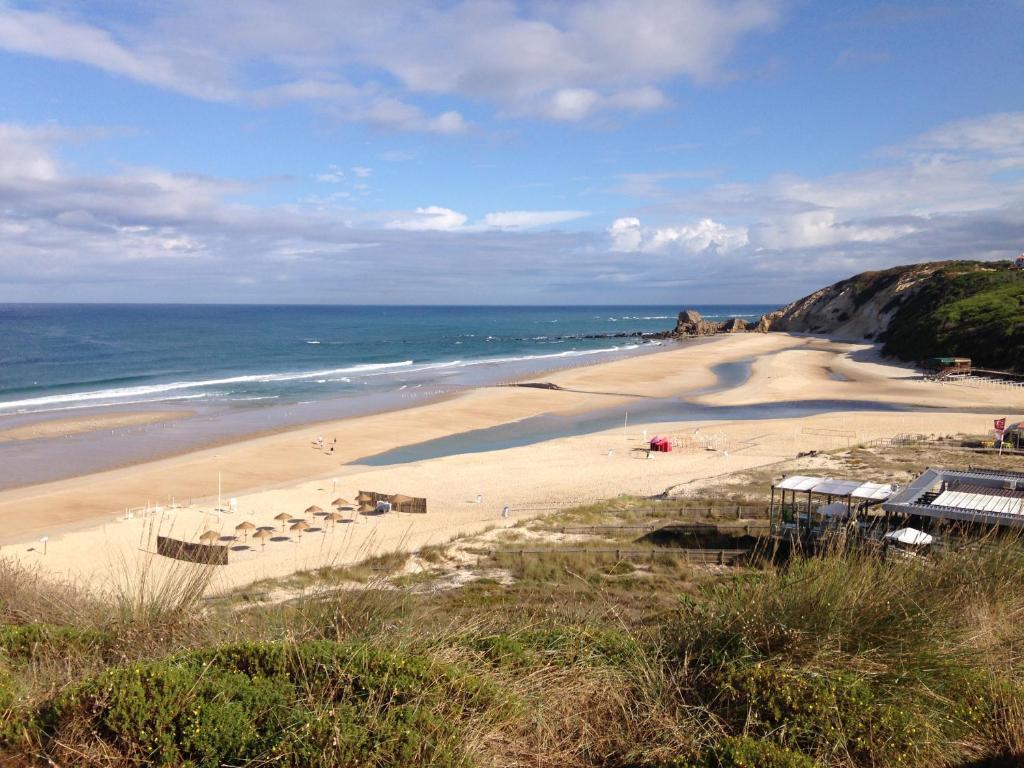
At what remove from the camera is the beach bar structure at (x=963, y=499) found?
12000mm

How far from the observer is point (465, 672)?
4.80 m

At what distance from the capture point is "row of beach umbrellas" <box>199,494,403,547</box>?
57.7 feet

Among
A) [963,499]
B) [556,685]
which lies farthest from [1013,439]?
[556,685]

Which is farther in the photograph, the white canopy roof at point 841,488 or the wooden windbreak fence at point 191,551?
the wooden windbreak fence at point 191,551

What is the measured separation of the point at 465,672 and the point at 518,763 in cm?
68

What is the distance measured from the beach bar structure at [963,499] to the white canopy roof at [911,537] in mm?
886

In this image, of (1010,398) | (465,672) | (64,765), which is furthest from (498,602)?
(1010,398)

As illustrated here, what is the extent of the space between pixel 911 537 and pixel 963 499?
2.69 metres

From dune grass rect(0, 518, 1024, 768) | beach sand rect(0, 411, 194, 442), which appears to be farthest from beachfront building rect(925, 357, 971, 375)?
dune grass rect(0, 518, 1024, 768)

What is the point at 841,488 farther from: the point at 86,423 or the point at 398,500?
the point at 86,423

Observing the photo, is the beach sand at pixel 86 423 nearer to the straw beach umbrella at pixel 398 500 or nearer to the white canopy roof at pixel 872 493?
the straw beach umbrella at pixel 398 500

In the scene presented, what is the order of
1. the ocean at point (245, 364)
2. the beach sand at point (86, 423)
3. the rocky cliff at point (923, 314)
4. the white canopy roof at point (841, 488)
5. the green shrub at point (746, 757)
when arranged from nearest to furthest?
1. the green shrub at point (746, 757)
2. the white canopy roof at point (841, 488)
3. the beach sand at point (86, 423)
4. the ocean at point (245, 364)
5. the rocky cliff at point (923, 314)

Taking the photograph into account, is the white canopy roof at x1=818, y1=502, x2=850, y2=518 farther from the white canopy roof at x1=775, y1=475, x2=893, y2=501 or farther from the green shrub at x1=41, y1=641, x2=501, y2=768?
the green shrub at x1=41, y1=641, x2=501, y2=768

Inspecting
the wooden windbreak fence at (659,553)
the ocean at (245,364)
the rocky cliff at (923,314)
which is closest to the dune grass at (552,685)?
the wooden windbreak fence at (659,553)
